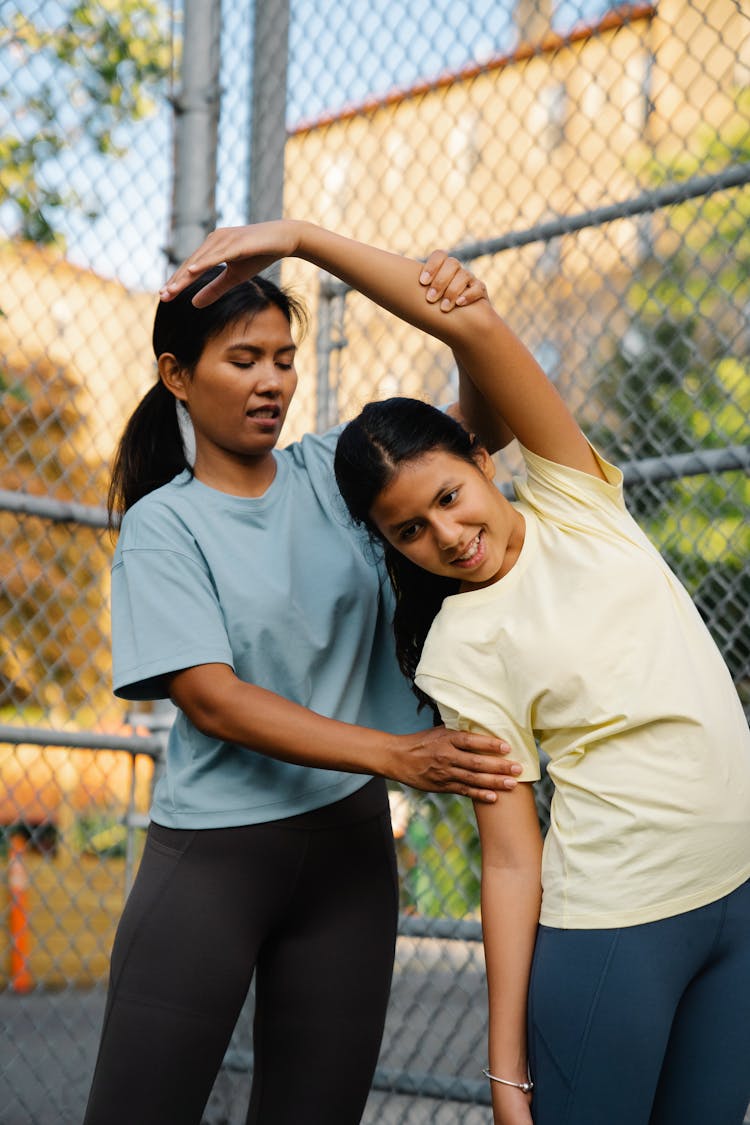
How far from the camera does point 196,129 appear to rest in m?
2.93

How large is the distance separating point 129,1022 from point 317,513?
798 mm

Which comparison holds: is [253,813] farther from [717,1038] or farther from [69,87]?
[69,87]

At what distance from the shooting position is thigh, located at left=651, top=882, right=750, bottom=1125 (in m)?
1.38

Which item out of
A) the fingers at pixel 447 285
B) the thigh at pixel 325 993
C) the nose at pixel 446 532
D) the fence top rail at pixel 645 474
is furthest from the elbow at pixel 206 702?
the fence top rail at pixel 645 474

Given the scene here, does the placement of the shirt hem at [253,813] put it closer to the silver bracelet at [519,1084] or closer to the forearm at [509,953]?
the forearm at [509,953]

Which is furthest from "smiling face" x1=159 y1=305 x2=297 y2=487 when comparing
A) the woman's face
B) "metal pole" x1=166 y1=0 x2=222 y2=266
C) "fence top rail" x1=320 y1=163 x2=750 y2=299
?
"metal pole" x1=166 y1=0 x2=222 y2=266

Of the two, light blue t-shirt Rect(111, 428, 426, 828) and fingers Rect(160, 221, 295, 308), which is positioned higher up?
fingers Rect(160, 221, 295, 308)

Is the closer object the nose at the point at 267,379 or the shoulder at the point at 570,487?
the shoulder at the point at 570,487

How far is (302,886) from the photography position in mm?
1789

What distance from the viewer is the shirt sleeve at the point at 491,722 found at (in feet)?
4.82

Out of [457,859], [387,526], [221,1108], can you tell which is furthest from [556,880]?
[457,859]

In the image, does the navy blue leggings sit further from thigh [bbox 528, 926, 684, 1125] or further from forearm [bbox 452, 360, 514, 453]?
forearm [bbox 452, 360, 514, 453]

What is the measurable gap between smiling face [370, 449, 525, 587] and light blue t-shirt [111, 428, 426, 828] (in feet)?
0.92

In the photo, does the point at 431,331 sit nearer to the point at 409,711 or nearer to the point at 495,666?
the point at 495,666
